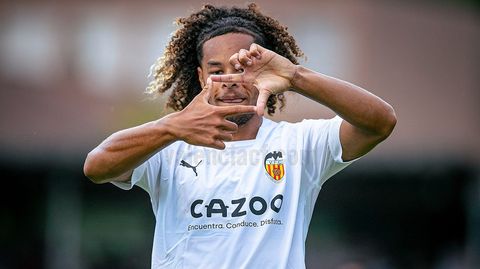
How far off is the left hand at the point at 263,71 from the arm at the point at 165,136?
0.16 meters

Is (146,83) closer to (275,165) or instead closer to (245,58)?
(275,165)

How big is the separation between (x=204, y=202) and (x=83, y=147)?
1542 centimetres

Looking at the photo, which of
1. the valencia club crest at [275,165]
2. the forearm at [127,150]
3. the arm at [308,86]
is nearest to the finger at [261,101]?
the arm at [308,86]

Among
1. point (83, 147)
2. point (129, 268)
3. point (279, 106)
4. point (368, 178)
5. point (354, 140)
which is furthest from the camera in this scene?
point (368, 178)

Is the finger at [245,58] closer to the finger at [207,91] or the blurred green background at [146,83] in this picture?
the finger at [207,91]

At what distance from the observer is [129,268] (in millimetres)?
23016

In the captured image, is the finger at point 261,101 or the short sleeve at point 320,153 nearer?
the finger at point 261,101

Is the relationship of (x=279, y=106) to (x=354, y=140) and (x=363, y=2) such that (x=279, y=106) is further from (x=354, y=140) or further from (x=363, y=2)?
(x=363, y=2)

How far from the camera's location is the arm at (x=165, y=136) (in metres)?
5.54

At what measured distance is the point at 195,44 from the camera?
6879 mm

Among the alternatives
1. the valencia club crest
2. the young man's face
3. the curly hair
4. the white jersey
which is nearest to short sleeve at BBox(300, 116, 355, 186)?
the white jersey

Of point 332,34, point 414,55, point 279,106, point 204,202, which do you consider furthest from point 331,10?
point 204,202

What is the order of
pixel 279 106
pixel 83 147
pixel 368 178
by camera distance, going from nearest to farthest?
pixel 279 106 → pixel 83 147 → pixel 368 178

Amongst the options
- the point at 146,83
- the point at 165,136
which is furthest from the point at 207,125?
the point at 146,83
